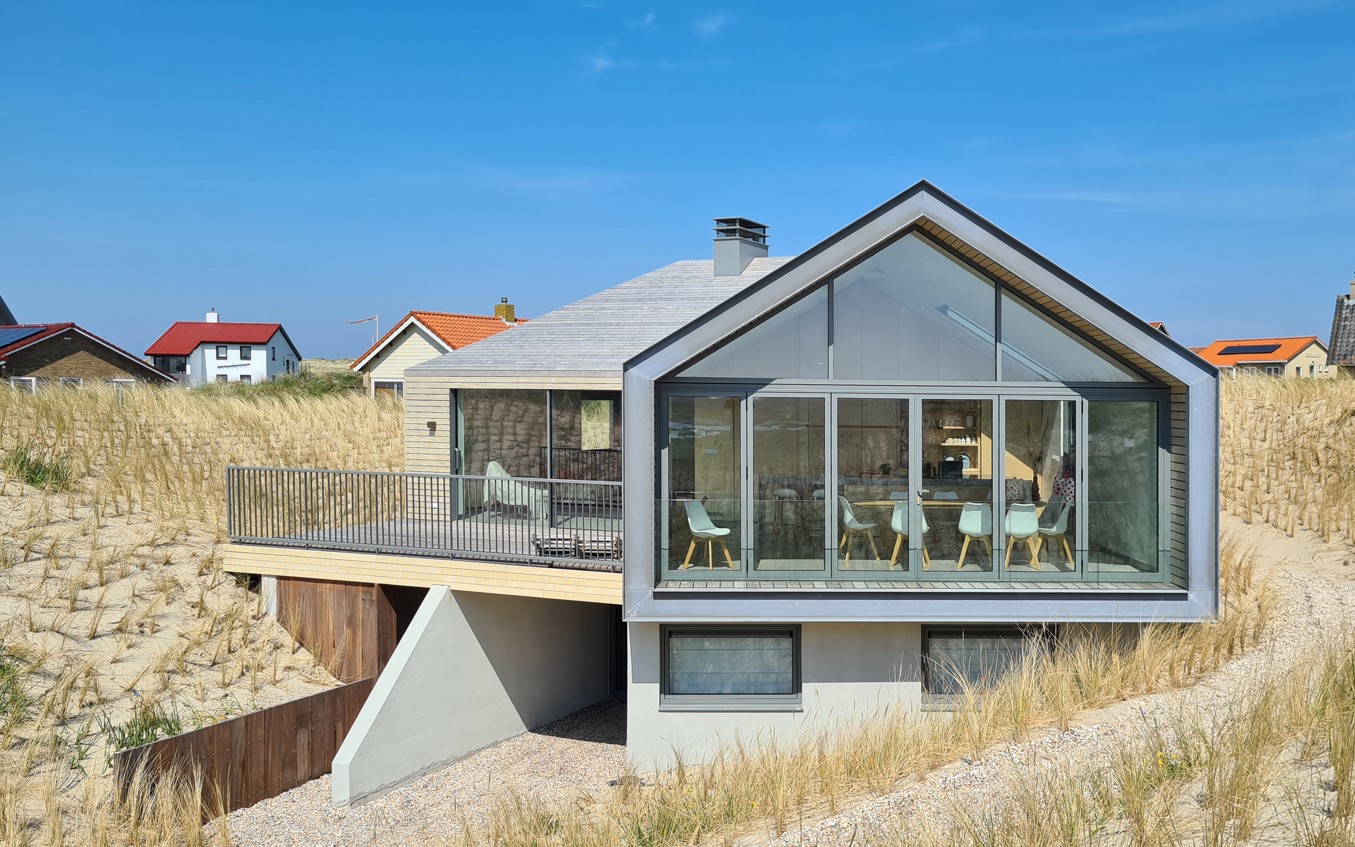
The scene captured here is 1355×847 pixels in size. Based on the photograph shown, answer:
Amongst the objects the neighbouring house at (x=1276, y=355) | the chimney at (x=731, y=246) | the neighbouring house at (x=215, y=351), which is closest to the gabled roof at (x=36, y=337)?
the neighbouring house at (x=215, y=351)

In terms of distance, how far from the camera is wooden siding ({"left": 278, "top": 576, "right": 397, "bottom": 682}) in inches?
585

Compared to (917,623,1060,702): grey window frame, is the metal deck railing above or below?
above

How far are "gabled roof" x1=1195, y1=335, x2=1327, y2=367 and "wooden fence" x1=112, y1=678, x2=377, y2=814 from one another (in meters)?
64.1

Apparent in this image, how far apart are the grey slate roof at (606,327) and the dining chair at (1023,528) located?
5489 millimetres

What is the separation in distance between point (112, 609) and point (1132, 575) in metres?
12.8

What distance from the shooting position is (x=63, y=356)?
1598 inches

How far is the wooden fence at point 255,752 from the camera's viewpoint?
35.9 feet

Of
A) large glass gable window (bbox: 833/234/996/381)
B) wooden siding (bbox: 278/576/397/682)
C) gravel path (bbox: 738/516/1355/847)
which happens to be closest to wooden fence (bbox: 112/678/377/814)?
wooden siding (bbox: 278/576/397/682)

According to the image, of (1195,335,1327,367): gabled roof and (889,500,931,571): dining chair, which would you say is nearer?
(889,500,931,571): dining chair

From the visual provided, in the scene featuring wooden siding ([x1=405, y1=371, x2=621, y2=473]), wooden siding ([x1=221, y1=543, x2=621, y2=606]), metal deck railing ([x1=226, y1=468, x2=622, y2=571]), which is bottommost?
wooden siding ([x1=221, y1=543, x2=621, y2=606])

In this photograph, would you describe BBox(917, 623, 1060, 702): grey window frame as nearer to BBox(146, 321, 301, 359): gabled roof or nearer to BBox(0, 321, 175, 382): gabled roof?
BBox(0, 321, 175, 382): gabled roof

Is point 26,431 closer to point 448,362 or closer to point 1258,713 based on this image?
point 448,362

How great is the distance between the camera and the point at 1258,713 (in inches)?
303

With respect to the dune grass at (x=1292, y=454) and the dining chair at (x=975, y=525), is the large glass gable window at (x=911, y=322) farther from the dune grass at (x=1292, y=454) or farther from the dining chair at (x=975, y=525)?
the dune grass at (x=1292, y=454)
